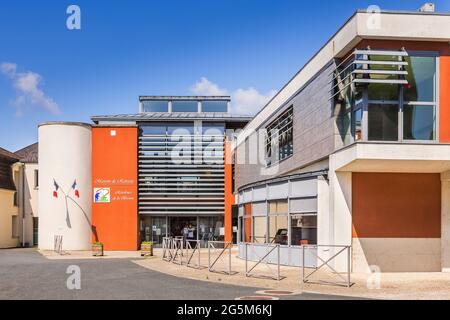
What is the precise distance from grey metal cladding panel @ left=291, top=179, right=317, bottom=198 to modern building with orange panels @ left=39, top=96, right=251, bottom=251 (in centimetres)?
1731

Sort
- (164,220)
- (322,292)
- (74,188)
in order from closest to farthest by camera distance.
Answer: (322,292) < (74,188) < (164,220)

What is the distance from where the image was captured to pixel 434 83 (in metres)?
18.7

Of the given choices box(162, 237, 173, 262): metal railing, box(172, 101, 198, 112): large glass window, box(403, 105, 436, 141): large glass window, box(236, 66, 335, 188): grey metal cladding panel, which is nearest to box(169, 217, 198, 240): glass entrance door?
box(172, 101, 198, 112): large glass window

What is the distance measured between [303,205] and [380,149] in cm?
500

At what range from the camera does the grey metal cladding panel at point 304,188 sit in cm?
2114

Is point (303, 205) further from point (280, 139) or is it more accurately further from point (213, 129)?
point (213, 129)

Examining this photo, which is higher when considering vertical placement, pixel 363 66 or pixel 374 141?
pixel 363 66

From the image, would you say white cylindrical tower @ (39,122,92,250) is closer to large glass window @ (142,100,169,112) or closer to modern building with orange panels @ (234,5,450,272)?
large glass window @ (142,100,169,112)

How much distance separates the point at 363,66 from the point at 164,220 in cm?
2445

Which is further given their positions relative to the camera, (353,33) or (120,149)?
(120,149)

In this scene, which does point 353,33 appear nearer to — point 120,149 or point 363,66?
point 363,66

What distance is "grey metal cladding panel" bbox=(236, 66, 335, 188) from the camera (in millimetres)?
20531

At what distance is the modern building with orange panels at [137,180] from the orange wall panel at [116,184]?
0.07 metres
